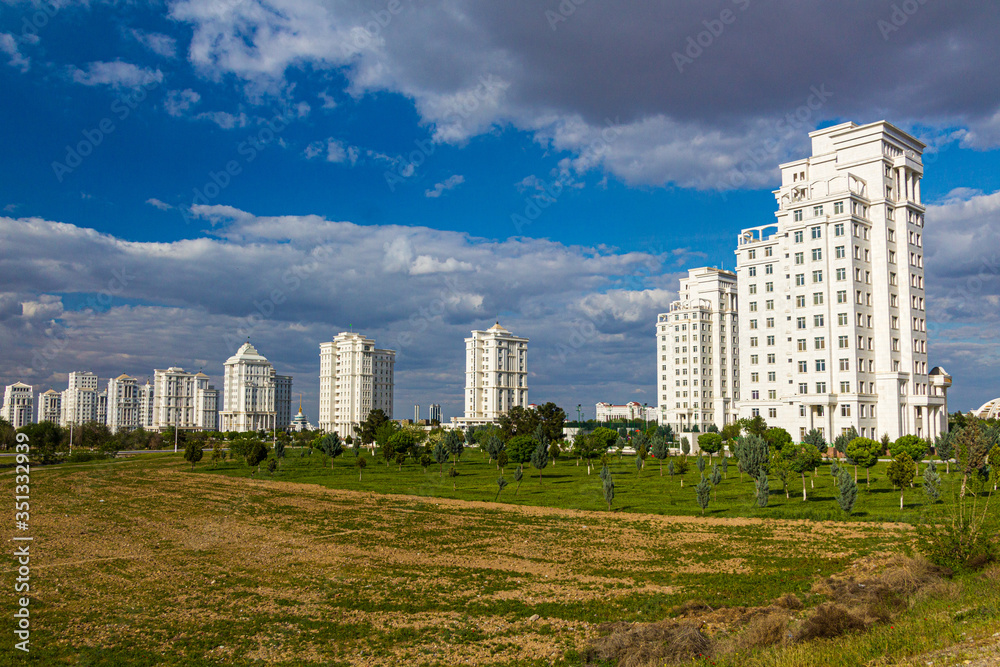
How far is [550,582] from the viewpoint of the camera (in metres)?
19.6

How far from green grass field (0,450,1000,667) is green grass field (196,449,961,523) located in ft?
1.25

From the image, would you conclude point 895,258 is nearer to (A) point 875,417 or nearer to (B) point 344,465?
(A) point 875,417

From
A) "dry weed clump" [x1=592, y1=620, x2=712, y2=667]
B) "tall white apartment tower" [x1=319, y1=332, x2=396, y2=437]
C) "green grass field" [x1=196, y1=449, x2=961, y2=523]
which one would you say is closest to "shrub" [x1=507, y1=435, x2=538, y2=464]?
"green grass field" [x1=196, y1=449, x2=961, y2=523]

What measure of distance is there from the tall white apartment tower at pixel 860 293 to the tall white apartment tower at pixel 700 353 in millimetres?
55175

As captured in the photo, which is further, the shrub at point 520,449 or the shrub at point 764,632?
the shrub at point 520,449

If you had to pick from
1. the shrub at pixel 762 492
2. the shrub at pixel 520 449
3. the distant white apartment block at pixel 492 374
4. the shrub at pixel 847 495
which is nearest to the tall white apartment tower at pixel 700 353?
the distant white apartment block at pixel 492 374

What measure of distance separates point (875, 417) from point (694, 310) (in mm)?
63231

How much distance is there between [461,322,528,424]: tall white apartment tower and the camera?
577ft

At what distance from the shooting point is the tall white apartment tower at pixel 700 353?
→ 125375mm

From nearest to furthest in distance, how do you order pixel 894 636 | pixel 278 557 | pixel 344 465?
pixel 894 636
pixel 278 557
pixel 344 465

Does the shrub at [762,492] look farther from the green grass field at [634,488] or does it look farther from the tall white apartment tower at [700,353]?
the tall white apartment tower at [700,353]

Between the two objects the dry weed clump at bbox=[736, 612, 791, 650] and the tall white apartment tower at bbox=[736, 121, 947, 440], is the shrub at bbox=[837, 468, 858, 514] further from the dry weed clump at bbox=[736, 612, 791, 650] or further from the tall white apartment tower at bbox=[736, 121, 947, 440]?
the tall white apartment tower at bbox=[736, 121, 947, 440]

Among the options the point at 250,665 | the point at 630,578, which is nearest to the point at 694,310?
the point at 630,578

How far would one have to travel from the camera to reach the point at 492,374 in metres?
176
